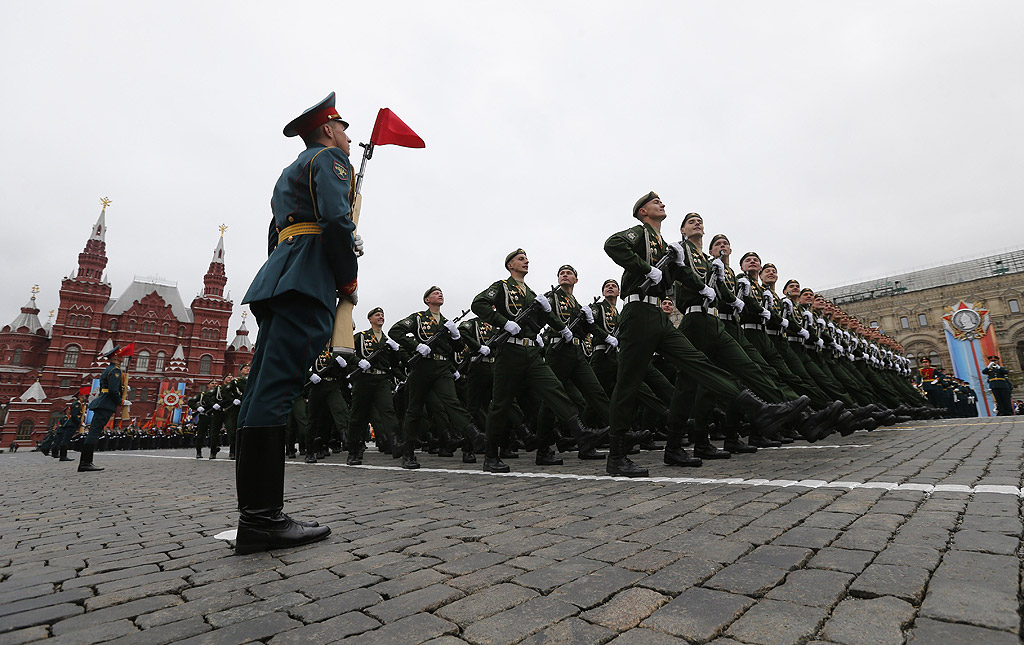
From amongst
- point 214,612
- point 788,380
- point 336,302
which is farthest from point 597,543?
point 788,380

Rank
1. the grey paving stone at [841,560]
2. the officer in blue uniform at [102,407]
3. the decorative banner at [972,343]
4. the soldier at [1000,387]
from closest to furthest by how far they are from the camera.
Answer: the grey paving stone at [841,560] → the officer in blue uniform at [102,407] → the soldier at [1000,387] → the decorative banner at [972,343]

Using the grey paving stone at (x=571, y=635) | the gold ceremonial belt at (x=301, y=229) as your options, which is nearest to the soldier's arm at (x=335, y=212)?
the gold ceremonial belt at (x=301, y=229)

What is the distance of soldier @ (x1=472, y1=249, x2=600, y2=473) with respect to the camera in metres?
5.67

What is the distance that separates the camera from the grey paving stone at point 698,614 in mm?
1376

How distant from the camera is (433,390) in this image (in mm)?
7480

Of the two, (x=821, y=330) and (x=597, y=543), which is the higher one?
(x=821, y=330)

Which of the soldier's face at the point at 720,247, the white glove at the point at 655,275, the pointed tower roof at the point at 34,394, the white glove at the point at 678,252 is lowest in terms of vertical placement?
the white glove at the point at 655,275

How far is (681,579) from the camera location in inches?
69.9

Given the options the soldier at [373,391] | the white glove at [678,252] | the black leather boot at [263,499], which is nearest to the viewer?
the black leather boot at [263,499]

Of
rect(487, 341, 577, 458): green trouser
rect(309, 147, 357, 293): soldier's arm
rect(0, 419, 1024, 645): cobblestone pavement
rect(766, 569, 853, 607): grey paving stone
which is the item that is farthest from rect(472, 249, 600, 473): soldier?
rect(766, 569, 853, 607): grey paving stone

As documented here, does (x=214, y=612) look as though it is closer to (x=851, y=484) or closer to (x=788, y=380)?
(x=851, y=484)

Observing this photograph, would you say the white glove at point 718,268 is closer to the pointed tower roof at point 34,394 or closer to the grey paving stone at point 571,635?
the grey paving stone at point 571,635

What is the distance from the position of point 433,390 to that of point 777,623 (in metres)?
6.38

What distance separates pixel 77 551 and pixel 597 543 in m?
2.75
